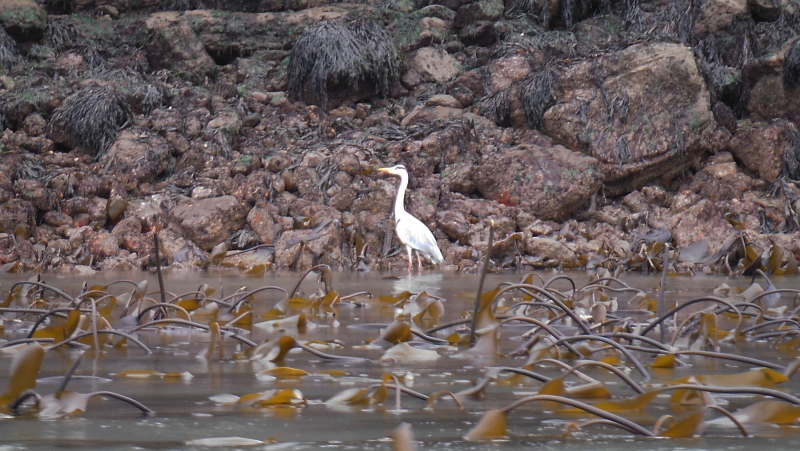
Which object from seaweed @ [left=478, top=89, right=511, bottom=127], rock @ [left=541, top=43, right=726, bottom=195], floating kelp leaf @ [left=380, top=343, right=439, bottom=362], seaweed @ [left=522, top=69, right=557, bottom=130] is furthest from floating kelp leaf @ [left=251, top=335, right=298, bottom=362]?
seaweed @ [left=478, top=89, right=511, bottom=127]

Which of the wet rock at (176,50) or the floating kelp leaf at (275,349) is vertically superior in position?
the wet rock at (176,50)

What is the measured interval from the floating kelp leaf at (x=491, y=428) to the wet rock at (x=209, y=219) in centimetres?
831

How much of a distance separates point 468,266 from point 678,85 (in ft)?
14.5

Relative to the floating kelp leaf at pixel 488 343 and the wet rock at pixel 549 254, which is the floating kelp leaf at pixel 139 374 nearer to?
the floating kelp leaf at pixel 488 343

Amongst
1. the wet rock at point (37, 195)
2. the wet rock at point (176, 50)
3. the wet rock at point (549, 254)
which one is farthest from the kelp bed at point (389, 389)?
the wet rock at point (176, 50)

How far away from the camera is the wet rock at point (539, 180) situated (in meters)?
A: 10.6

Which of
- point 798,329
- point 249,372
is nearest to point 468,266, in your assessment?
point 798,329

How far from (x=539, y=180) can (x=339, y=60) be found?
363 cm

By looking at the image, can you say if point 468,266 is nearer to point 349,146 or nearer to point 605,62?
point 349,146

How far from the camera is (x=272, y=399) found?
63.4 inches

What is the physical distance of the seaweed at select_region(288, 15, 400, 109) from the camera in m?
12.6

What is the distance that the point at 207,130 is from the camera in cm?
1156

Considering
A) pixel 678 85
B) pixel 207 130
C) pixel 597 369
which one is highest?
pixel 678 85

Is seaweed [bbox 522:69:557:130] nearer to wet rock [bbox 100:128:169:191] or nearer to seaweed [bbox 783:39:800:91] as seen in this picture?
seaweed [bbox 783:39:800:91]
